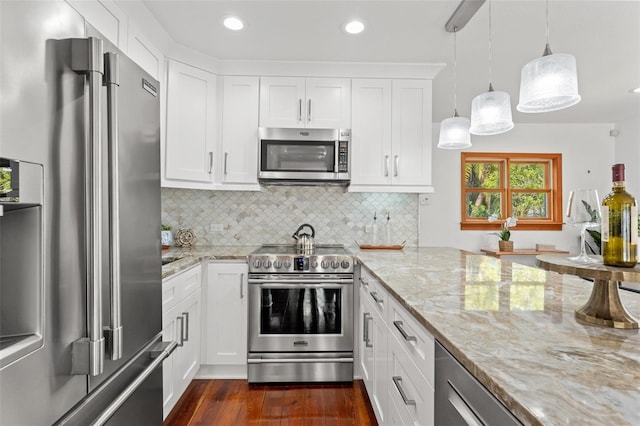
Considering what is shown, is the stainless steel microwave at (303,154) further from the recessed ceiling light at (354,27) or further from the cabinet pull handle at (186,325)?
the cabinet pull handle at (186,325)

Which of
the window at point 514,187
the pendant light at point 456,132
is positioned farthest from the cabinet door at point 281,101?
the window at point 514,187

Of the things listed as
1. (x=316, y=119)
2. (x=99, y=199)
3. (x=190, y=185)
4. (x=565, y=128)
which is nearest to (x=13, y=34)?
(x=99, y=199)

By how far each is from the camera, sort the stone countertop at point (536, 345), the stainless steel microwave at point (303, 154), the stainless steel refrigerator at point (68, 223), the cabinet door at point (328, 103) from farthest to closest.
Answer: the cabinet door at point (328, 103) → the stainless steel microwave at point (303, 154) → the stainless steel refrigerator at point (68, 223) → the stone countertop at point (536, 345)

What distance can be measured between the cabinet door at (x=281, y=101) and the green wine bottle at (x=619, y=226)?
230 centimetres

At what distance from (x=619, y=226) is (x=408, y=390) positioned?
0.85 metres

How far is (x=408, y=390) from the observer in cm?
120

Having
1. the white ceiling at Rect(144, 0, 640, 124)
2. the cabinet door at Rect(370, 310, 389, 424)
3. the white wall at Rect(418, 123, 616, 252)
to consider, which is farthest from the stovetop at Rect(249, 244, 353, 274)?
the white wall at Rect(418, 123, 616, 252)

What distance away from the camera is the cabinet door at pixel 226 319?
2479 mm

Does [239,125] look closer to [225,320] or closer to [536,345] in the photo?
[225,320]

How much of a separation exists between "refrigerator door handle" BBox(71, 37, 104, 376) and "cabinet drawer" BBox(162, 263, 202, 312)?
1001mm

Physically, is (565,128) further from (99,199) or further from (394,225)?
(99,199)

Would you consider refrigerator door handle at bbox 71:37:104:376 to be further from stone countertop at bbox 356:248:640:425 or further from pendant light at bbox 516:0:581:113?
pendant light at bbox 516:0:581:113

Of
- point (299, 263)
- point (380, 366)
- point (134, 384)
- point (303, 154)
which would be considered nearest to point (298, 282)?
point (299, 263)

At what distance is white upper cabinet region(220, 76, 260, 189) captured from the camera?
2834 mm
